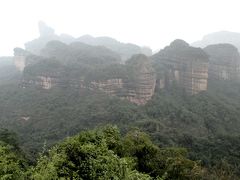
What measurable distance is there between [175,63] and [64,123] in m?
34.1

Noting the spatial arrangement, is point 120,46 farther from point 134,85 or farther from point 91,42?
point 134,85

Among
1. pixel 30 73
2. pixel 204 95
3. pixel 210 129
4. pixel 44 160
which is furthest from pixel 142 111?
pixel 44 160

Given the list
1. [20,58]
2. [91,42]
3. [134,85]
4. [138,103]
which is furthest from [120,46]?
[138,103]

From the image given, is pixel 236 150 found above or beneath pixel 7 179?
beneath

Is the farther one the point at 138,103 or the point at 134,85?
the point at 138,103

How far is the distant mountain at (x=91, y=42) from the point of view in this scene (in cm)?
14225

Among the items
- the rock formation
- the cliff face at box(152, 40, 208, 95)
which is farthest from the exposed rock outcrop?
the rock formation

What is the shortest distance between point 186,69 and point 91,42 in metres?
100

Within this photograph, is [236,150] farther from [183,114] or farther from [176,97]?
[176,97]

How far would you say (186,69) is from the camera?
83.9 metres

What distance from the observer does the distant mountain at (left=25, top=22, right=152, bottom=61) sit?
142m

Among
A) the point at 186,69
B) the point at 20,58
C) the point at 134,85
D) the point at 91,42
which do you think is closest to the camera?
the point at 134,85

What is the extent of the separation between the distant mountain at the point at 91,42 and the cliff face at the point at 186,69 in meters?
46.6

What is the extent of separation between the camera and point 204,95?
81.9m
